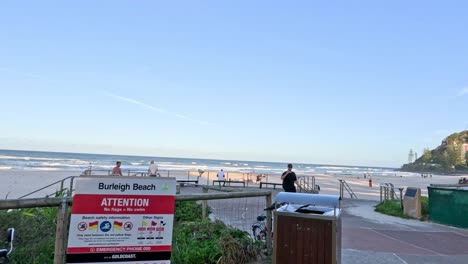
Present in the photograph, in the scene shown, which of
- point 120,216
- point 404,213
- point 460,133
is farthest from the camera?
point 460,133

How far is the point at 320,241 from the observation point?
4.39m

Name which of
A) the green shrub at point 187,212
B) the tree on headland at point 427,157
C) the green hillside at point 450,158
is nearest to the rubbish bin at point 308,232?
the green shrub at point 187,212

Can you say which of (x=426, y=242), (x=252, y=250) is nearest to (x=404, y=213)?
(x=426, y=242)

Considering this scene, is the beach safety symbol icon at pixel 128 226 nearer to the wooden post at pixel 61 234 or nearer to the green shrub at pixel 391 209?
the wooden post at pixel 61 234

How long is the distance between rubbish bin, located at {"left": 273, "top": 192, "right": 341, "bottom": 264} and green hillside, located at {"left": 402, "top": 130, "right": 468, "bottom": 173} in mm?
140762

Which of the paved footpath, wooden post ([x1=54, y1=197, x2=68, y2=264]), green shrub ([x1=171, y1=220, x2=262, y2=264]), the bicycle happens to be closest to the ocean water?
the paved footpath

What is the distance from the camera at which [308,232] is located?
4473 millimetres

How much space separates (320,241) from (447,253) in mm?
4654

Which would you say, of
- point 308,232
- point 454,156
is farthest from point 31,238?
point 454,156

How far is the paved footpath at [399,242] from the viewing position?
677 centimetres

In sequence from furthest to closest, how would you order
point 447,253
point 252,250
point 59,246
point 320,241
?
point 447,253, point 252,250, point 320,241, point 59,246

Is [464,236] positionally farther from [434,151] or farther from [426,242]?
[434,151]

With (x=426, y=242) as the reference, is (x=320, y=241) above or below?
above

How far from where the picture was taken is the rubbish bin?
171 inches
